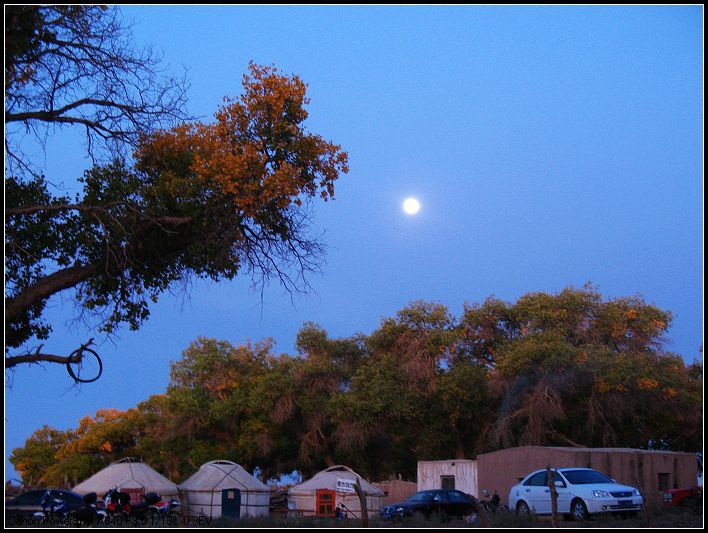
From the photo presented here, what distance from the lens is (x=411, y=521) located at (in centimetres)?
1962

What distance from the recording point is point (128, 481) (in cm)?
3331

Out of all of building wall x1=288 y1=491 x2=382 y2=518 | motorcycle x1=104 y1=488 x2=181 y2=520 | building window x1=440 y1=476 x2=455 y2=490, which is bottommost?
building wall x1=288 y1=491 x2=382 y2=518

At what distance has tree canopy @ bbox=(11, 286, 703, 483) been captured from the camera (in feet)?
122

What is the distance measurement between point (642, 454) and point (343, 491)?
1215 cm

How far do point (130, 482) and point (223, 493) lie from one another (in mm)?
3971

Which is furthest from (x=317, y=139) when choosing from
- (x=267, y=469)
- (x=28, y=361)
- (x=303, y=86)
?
(x=267, y=469)

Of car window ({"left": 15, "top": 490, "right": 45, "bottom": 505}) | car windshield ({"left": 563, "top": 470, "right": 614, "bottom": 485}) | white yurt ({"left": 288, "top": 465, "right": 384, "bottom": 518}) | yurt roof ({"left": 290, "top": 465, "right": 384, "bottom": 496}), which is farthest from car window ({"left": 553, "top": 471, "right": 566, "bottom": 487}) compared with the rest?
car window ({"left": 15, "top": 490, "right": 45, "bottom": 505})

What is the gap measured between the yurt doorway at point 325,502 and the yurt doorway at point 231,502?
11.6 feet

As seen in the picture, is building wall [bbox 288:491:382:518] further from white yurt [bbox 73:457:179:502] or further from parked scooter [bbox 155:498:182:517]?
white yurt [bbox 73:457:179:502]

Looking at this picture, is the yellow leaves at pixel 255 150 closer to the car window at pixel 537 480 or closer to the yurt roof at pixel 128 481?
the car window at pixel 537 480

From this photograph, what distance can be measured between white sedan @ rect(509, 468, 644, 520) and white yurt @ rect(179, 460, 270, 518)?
1696cm

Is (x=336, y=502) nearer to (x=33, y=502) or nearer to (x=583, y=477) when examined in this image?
(x=33, y=502)

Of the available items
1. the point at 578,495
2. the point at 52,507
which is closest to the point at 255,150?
the point at 578,495

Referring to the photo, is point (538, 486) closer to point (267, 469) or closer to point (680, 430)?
point (680, 430)
